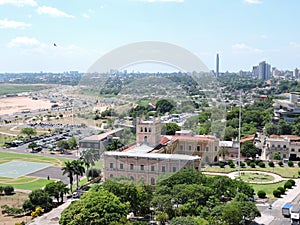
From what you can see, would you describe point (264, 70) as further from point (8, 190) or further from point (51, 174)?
point (8, 190)

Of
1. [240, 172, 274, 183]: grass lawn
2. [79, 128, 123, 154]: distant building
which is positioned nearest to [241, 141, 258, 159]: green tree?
[240, 172, 274, 183]: grass lawn

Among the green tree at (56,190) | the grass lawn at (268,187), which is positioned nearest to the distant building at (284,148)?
the grass lawn at (268,187)

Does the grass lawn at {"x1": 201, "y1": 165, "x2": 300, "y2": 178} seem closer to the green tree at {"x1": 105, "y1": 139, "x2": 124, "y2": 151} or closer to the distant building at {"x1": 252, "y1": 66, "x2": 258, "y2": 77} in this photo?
the green tree at {"x1": 105, "y1": 139, "x2": 124, "y2": 151}

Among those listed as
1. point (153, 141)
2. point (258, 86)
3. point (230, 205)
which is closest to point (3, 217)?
point (153, 141)

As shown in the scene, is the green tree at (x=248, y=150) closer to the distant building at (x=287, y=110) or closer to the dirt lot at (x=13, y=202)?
the distant building at (x=287, y=110)

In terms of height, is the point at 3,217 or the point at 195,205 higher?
the point at 195,205

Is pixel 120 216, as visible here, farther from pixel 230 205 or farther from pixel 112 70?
pixel 112 70
